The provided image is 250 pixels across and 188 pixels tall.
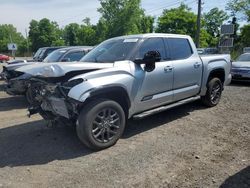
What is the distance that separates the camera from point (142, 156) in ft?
15.3

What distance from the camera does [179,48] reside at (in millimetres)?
6539

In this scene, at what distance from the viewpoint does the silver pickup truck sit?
4680 millimetres

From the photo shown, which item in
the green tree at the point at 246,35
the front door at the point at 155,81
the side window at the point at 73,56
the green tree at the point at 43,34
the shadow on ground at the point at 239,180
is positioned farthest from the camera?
the green tree at the point at 43,34

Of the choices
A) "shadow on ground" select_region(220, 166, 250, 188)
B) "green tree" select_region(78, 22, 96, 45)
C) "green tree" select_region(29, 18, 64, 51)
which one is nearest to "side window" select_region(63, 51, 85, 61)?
"shadow on ground" select_region(220, 166, 250, 188)

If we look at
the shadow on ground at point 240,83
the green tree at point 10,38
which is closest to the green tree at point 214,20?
the green tree at point 10,38

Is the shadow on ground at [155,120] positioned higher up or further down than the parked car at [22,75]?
further down

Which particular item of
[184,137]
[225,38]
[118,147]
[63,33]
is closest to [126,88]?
[118,147]

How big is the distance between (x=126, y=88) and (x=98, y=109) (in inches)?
27.3

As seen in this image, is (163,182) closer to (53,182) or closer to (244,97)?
(53,182)

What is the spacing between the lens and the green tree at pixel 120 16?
50.9 m

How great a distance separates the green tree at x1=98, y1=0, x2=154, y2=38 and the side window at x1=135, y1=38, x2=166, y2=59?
45536mm

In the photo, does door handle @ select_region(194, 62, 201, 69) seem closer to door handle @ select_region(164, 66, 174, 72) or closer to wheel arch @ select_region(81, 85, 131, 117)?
door handle @ select_region(164, 66, 174, 72)

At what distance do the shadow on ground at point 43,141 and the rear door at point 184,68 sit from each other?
0.70 metres

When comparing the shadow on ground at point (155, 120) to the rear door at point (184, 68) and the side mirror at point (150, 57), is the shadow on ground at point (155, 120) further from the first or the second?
the side mirror at point (150, 57)
